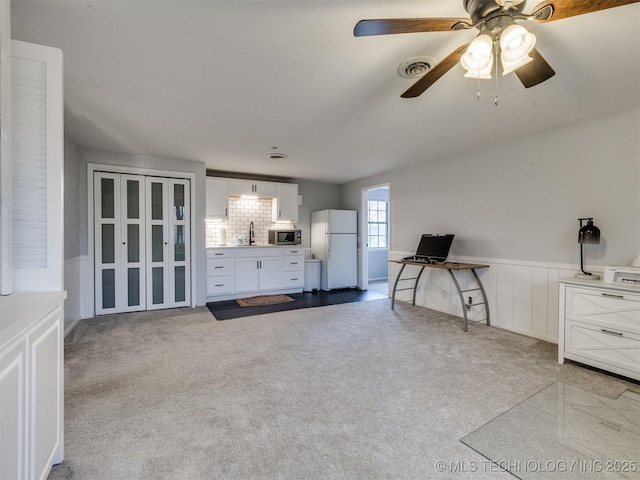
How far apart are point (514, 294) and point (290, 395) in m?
2.93

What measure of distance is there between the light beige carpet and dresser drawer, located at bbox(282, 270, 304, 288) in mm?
2006

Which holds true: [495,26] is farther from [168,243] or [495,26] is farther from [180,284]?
[180,284]

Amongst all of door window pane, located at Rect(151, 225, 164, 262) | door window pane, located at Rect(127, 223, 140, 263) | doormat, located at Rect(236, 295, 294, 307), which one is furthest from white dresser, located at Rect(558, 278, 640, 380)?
door window pane, located at Rect(127, 223, 140, 263)

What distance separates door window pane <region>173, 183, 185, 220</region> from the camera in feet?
15.2

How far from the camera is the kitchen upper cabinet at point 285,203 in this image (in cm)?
597

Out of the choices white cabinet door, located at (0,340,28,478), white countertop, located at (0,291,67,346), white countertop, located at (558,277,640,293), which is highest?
white countertop, located at (0,291,67,346)

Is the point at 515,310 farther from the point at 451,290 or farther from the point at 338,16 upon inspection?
the point at 338,16

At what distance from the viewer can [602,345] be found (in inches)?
98.0

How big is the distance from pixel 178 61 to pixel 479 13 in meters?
1.78

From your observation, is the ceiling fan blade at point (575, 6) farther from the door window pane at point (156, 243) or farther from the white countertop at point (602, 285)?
the door window pane at point (156, 243)

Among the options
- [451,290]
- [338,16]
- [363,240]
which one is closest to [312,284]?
[363,240]

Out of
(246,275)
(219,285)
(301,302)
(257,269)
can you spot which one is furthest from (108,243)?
(301,302)

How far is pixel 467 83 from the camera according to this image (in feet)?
7.51

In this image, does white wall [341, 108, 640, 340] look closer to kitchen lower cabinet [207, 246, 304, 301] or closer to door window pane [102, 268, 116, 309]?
kitchen lower cabinet [207, 246, 304, 301]
